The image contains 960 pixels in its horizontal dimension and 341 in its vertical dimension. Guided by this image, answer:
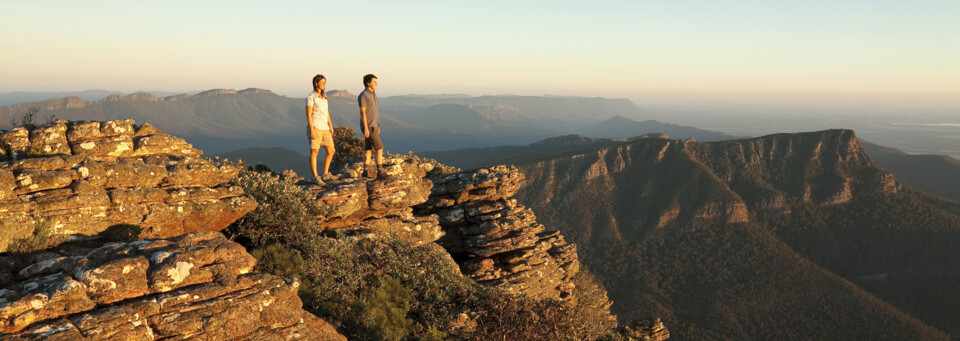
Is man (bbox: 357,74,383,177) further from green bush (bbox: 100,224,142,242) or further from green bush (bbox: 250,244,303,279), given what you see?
green bush (bbox: 100,224,142,242)

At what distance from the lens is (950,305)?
101 m

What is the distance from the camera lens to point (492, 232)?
2303cm

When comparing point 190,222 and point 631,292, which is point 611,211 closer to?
point 631,292

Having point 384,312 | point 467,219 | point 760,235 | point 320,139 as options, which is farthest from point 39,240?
point 760,235

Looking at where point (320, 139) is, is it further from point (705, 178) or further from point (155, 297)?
point (705, 178)

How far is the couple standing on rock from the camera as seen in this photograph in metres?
16.3

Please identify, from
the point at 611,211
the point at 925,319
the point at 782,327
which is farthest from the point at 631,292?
the point at 925,319

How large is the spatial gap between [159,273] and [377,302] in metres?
5.01

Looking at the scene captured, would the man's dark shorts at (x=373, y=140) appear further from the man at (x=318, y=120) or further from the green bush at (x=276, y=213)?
the green bush at (x=276, y=213)

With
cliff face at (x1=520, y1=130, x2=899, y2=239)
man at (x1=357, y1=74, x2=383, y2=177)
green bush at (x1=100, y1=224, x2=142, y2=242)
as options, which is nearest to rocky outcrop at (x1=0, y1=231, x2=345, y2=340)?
green bush at (x1=100, y1=224, x2=142, y2=242)

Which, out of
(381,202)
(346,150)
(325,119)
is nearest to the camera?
(325,119)

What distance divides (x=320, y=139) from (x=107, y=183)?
635 centimetres

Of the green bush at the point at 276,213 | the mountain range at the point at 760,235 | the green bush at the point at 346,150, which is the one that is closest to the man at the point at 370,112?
the green bush at the point at 276,213

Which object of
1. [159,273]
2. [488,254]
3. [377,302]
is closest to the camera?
[159,273]
